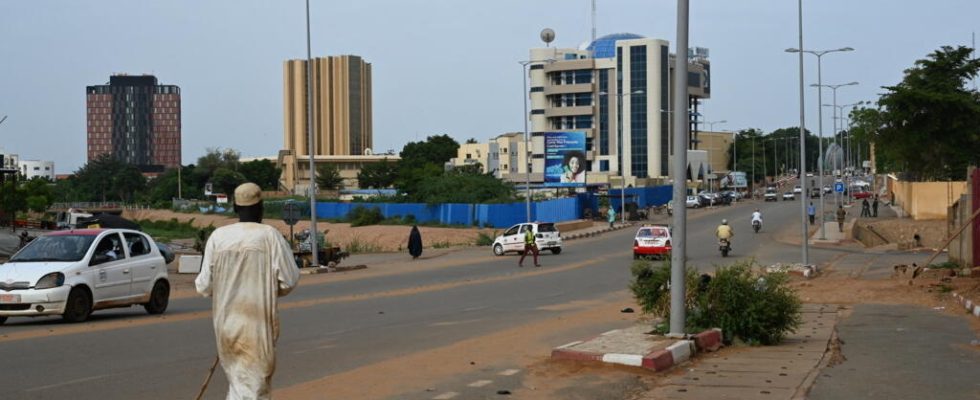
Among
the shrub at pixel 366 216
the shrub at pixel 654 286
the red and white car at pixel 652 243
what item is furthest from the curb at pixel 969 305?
the shrub at pixel 366 216

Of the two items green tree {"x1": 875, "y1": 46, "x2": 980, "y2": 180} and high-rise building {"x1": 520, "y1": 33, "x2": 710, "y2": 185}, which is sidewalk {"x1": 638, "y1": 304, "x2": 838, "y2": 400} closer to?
green tree {"x1": 875, "y1": 46, "x2": 980, "y2": 180}

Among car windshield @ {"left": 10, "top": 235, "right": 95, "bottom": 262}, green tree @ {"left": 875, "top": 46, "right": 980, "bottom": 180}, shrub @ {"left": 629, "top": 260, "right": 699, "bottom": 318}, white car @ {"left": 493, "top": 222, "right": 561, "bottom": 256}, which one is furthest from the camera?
green tree @ {"left": 875, "top": 46, "right": 980, "bottom": 180}

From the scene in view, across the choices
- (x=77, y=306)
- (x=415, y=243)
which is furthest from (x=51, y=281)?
(x=415, y=243)

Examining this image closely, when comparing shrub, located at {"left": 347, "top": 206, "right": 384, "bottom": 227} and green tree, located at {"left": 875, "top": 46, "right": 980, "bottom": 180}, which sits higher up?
green tree, located at {"left": 875, "top": 46, "right": 980, "bottom": 180}

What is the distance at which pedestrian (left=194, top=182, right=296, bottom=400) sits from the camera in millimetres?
6891

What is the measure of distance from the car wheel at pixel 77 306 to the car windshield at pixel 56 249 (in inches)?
23.1

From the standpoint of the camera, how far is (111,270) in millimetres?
18656

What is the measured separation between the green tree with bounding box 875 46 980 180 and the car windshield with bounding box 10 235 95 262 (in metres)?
60.8

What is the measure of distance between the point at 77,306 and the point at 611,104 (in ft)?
404

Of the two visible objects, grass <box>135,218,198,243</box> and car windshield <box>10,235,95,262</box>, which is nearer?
car windshield <box>10,235,95,262</box>

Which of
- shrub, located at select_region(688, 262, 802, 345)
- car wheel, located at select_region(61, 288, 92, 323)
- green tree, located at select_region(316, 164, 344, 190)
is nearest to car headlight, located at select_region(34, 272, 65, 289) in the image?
car wheel, located at select_region(61, 288, 92, 323)

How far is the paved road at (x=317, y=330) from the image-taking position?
11.7 m

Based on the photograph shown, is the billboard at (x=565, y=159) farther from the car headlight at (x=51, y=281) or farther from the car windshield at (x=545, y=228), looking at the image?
the car headlight at (x=51, y=281)

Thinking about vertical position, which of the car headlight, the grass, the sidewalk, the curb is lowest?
the grass
